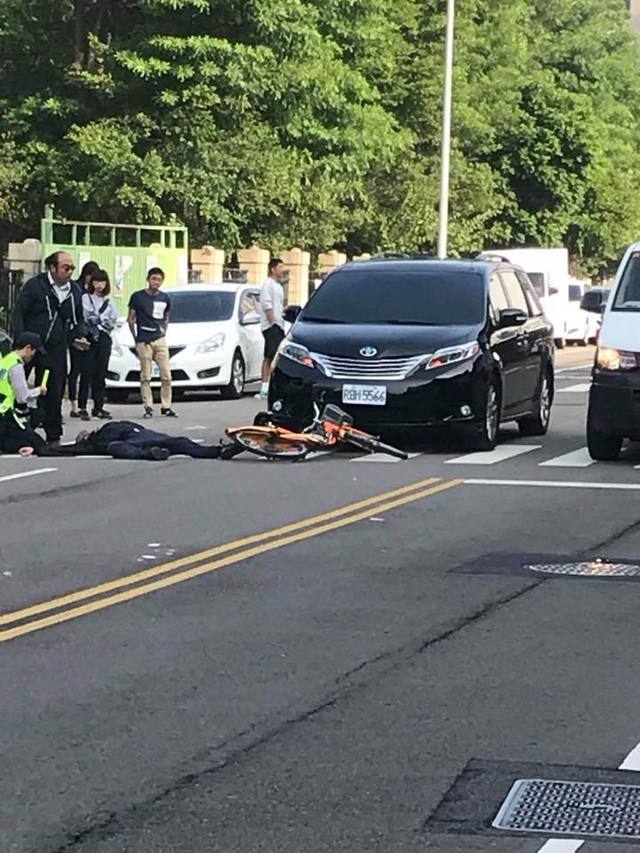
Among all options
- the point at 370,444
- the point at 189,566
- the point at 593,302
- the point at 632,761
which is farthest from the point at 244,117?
the point at 632,761

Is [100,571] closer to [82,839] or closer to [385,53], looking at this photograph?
[82,839]

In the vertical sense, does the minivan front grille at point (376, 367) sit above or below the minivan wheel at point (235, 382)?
above

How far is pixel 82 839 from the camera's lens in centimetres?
563

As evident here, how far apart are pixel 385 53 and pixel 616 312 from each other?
115 feet

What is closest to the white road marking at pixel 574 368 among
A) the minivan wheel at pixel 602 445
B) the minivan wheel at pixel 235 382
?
the minivan wheel at pixel 235 382

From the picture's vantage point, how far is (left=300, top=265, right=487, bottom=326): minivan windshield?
18016 millimetres

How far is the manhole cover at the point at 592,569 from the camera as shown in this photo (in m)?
10.6

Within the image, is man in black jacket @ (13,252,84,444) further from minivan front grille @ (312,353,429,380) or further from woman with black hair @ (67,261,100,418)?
woman with black hair @ (67,261,100,418)

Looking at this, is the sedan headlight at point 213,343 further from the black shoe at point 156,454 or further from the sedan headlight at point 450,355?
the black shoe at point 156,454

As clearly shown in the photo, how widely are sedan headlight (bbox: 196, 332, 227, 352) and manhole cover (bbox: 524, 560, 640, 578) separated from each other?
48.6 feet

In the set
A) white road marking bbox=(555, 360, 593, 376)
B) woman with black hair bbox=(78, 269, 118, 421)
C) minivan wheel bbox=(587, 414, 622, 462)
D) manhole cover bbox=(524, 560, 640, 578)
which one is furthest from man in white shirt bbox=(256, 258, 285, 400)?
manhole cover bbox=(524, 560, 640, 578)

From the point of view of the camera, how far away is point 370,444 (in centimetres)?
1695

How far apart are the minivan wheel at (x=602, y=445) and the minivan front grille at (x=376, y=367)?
1.60m

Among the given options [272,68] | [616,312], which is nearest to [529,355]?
[616,312]
